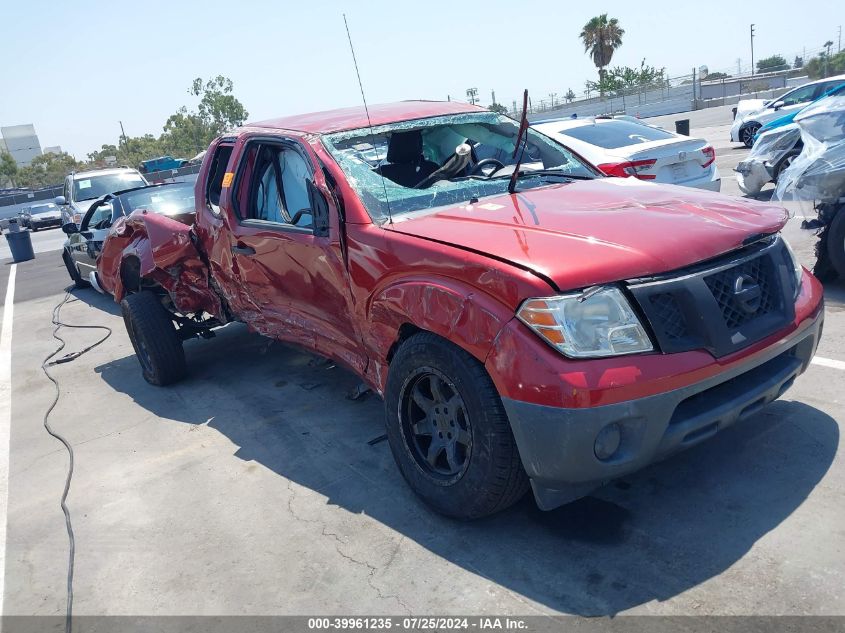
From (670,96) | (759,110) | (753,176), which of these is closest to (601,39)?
(670,96)

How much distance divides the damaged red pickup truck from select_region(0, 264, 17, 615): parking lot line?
76.3 inches

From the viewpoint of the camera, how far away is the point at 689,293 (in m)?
2.83

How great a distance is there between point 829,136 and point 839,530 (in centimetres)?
406

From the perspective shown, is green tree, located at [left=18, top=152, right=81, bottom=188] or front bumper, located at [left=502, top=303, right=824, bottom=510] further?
green tree, located at [left=18, top=152, right=81, bottom=188]

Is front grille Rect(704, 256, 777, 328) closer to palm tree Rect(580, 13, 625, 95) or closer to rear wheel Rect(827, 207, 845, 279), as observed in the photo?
rear wheel Rect(827, 207, 845, 279)

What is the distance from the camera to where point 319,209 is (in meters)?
3.96

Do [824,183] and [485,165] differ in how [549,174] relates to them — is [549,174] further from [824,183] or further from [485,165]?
[824,183]

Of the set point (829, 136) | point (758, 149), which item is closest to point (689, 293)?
point (829, 136)

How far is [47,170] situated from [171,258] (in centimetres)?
7828

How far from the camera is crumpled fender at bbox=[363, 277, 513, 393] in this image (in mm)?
2883

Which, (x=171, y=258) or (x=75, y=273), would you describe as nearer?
(x=171, y=258)

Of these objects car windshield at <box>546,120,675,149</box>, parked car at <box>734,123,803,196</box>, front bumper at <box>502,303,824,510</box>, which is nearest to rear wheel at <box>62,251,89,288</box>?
car windshield at <box>546,120,675,149</box>

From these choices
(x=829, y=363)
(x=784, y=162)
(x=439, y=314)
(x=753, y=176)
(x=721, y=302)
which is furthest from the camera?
(x=753, y=176)

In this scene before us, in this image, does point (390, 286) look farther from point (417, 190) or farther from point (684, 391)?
point (684, 391)
